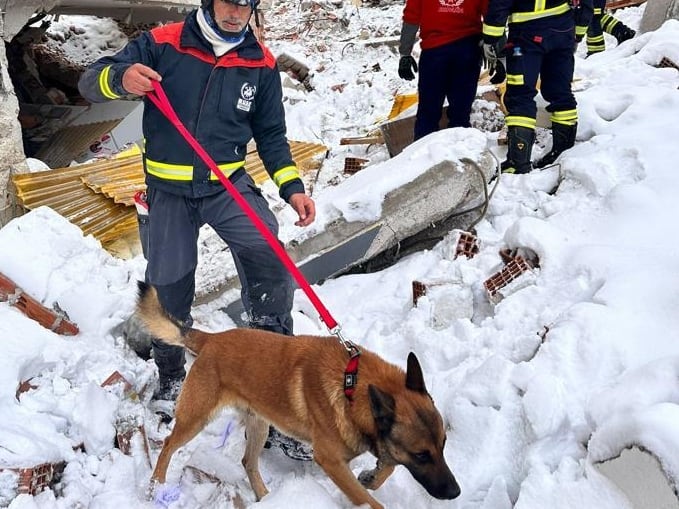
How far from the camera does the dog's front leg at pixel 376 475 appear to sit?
104 inches

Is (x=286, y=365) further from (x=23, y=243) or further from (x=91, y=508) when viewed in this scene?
(x=23, y=243)

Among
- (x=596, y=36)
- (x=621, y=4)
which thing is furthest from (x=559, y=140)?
(x=621, y=4)

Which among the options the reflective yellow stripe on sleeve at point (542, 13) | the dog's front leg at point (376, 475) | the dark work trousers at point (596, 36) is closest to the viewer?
the dog's front leg at point (376, 475)

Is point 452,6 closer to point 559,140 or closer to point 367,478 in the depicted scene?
point 559,140

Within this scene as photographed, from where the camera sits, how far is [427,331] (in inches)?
140

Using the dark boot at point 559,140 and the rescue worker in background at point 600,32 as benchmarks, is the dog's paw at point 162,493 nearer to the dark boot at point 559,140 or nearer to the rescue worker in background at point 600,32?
the dark boot at point 559,140

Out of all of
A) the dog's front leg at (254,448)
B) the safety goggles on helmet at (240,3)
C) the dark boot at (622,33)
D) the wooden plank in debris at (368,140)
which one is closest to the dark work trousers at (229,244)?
the dog's front leg at (254,448)

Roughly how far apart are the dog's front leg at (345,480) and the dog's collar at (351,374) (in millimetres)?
307

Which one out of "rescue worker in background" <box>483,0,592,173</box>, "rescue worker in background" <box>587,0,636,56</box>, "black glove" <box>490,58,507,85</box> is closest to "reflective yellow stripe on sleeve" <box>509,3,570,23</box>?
"rescue worker in background" <box>483,0,592,173</box>

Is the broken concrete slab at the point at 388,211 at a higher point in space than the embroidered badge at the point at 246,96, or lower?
lower

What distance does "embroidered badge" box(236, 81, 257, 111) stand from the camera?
3.00m

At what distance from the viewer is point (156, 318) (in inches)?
116

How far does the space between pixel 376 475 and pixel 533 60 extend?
3.68 m

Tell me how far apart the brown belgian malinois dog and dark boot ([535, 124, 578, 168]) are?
324cm
